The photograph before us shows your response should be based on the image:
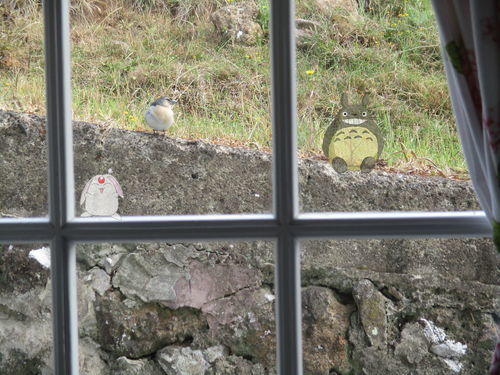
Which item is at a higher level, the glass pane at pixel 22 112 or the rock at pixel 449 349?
the glass pane at pixel 22 112

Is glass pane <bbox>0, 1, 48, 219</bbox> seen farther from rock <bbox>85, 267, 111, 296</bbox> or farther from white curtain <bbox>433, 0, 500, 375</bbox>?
white curtain <bbox>433, 0, 500, 375</bbox>

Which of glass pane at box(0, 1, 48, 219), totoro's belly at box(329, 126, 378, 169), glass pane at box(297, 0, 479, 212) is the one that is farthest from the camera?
glass pane at box(0, 1, 48, 219)

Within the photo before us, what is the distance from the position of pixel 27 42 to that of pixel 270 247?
53.9 inches

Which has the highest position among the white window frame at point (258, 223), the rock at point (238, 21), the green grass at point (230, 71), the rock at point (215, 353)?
the rock at point (238, 21)

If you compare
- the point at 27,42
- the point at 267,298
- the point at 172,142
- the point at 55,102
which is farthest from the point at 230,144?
the point at 55,102

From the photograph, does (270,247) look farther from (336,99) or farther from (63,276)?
(63,276)

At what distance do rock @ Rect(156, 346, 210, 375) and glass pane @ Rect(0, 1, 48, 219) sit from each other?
2.55ft

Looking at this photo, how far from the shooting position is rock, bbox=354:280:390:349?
2516mm

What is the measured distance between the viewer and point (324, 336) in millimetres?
2508

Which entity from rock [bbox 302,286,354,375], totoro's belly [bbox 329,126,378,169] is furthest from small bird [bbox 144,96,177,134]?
rock [bbox 302,286,354,375]

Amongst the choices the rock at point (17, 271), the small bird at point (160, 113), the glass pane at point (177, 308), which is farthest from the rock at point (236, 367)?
the small bird at point (160, 113)

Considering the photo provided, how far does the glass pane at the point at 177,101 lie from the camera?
2514 millimetres

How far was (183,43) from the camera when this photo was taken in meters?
2.59

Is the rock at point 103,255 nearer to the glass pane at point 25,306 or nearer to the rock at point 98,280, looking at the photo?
the rock at point 98,280
